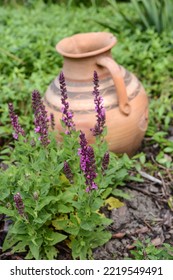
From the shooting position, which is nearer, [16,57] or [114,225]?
[114,225]

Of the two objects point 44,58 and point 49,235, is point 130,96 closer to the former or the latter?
point 49,235

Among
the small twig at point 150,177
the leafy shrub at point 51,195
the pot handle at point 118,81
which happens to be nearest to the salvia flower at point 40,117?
the leafy shrub at point 51,195

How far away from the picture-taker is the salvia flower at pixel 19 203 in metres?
2.04

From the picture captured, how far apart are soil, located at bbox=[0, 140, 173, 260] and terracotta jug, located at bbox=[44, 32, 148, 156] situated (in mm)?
312

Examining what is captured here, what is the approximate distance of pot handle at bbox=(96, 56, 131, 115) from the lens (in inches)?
115

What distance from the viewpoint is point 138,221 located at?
2770 mm

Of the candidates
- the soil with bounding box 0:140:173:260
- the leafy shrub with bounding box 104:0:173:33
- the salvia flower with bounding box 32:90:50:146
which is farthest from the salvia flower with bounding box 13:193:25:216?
the leafy shrub with bounding box 104:0:173:33

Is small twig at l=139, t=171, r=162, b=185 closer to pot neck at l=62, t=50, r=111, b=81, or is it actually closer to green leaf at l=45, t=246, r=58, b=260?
pot neck at l=62, t=50, r=111, b=81

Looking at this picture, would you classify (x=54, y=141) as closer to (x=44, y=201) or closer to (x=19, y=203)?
(x=44, y=201)

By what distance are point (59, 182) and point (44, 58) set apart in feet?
6.69

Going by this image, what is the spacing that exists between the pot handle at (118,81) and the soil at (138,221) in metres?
0.45

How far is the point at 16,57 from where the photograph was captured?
13.8 feet

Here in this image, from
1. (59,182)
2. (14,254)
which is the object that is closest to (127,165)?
(59,182)

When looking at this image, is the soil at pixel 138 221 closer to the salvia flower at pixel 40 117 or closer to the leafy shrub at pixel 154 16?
the salvia flower at pixel 40 117
